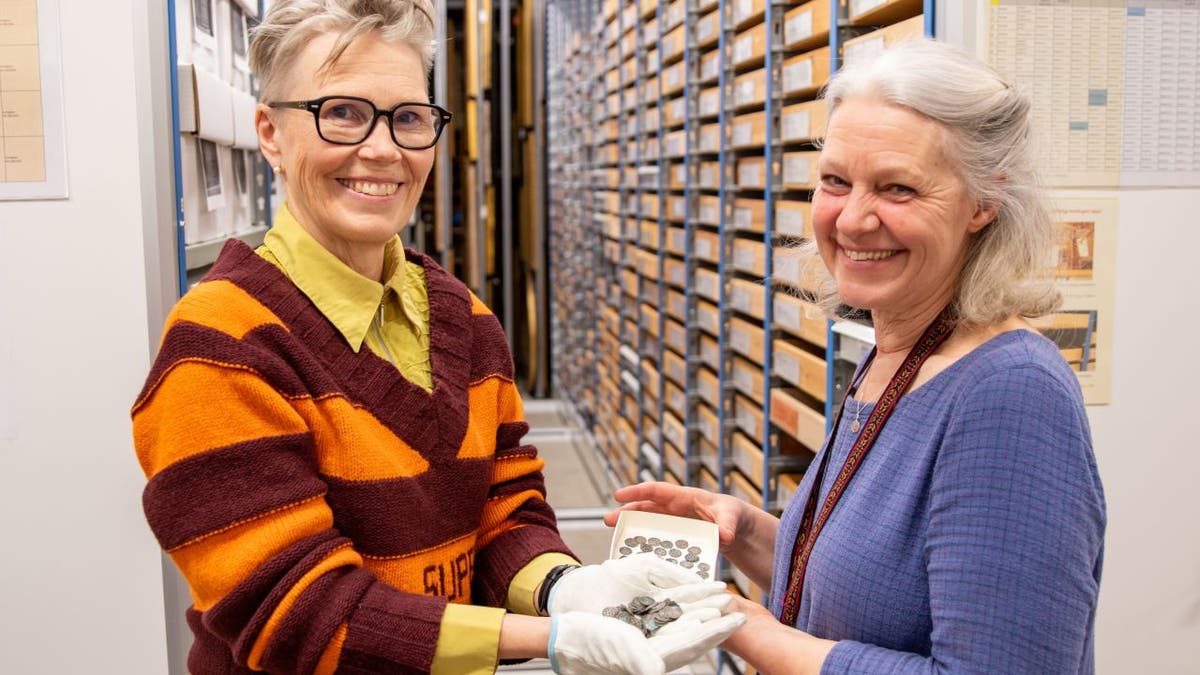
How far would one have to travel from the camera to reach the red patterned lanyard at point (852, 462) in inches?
56.1

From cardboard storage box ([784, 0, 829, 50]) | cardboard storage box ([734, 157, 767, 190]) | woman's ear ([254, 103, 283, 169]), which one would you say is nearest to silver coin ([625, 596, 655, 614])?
woman's ear ([254, 103, 283, 169])

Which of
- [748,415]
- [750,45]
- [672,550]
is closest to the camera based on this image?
[672,550]

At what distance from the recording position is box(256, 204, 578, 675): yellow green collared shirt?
138 cm

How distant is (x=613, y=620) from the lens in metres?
1.40

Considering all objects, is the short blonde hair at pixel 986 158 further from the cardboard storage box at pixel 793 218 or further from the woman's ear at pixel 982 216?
the cardboard storage box at pixel 793 218

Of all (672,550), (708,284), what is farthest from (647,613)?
(708,284)

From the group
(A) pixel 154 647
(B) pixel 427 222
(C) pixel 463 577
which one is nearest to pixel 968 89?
(C) pixel 463 577

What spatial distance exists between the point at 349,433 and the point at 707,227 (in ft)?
10.1

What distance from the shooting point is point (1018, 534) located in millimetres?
1197

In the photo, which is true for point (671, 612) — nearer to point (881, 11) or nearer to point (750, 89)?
point (881, 11)

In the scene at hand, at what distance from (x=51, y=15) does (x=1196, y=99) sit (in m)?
2.12

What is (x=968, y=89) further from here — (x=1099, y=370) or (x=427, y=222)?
(x=427, y=222)

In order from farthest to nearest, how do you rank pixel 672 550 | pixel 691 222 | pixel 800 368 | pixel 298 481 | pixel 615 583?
1. pixel 691 222
2. pixel 800 368
3. pixel 672 550
4. pixel 615 583
5. pixel 298 481

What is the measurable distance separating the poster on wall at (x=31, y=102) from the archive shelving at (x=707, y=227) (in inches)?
54.0
